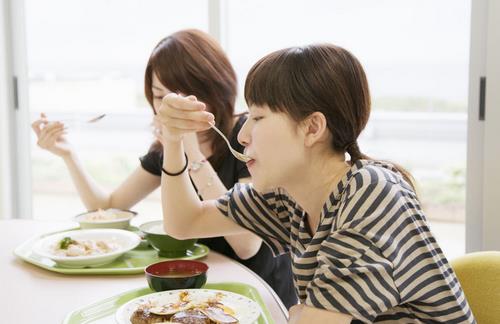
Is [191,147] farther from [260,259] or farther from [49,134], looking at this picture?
[49,134]

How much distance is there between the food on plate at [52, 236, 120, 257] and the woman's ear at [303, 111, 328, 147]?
74cm

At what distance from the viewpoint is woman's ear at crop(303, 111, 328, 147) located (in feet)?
3.77

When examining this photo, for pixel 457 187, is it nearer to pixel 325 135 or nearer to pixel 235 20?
pixel 235 20

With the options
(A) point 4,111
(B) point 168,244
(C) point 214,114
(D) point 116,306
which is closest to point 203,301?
(D) point 116,306

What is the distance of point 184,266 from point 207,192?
47cm

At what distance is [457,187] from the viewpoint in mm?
4363

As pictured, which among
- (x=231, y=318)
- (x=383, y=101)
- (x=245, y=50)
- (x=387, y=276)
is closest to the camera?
(x=387, y=276)

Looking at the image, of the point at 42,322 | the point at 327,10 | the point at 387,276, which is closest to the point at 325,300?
the point at 387,276

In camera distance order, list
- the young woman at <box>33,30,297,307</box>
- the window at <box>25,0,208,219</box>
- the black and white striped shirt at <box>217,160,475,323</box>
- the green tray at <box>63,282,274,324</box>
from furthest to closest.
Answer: the window at <box>25,0,208,219</box> → the young woman at <box>33,30,297,307</box> → the green tray at <box>63,282,274,324</box> → the black and white striped shirt at <box>217,160,475,323</box>

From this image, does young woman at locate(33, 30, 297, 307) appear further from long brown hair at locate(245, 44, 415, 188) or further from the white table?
long brown hair at locate(245, 44, 415, 188)

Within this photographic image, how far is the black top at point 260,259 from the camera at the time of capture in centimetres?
189

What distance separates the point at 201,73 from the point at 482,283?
3.64 feet

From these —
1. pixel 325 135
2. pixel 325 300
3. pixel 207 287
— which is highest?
pixel 325 135

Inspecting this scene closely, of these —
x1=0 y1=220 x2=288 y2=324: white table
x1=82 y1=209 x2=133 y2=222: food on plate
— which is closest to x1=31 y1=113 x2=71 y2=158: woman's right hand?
x1=82 y1=209 x2=133 y2=222: food on plate
